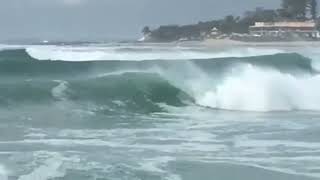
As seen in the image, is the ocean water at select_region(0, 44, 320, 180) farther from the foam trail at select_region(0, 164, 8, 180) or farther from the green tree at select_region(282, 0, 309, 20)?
the green tree at select_region(282, 0, 309, 20)

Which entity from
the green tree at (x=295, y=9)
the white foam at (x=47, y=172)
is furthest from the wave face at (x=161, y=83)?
the green tree at (x=295, y=9)

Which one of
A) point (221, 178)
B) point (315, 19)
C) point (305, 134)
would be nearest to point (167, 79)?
point (305, 134)

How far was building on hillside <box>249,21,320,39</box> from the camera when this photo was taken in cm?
4631

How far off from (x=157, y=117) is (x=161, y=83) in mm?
5655

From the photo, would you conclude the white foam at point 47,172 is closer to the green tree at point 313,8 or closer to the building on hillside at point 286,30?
the building on hillside at point 286,30

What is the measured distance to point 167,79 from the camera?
21469 millimetres

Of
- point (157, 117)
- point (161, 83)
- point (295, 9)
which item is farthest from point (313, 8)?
point (157, 117)

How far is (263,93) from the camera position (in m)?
18.5

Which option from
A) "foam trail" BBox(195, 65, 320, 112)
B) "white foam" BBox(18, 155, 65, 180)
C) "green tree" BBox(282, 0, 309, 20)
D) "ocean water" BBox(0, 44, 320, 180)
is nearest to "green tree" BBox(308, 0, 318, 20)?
"green tree" BBox(282, 0, 309, 20)

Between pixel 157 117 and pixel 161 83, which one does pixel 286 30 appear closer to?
pixel 161 83

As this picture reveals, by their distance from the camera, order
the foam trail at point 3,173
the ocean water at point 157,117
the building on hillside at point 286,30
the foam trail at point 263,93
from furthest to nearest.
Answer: the building on hillside at point 286,30, the foam trail at point 263,93, the ocean water at point 157,117, the foam trail at point 3,173

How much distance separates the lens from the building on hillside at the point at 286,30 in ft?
152

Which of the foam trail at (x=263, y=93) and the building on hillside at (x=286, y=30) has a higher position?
the foam trail at (x=263, y=93)

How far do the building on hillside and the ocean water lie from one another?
19134 millimetres
